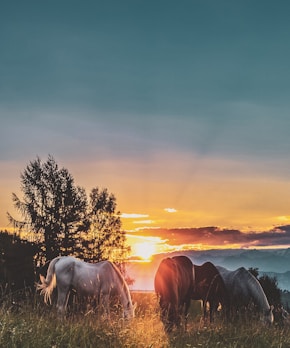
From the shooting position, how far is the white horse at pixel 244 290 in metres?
17.6

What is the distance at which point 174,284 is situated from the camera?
15.7 metres

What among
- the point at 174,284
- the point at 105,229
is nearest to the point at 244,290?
the point at 174,284

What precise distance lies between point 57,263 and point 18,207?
22.0m

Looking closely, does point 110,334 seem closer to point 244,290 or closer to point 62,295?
point 62,295

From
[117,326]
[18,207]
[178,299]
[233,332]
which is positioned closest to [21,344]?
[117,326]

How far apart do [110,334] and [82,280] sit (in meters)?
8.13

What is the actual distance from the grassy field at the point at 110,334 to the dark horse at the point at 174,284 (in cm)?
249

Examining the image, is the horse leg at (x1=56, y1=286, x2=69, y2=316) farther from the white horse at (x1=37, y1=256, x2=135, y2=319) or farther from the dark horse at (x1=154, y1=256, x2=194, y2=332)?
the dark horse at (x1=154, y1=256, x2=194, y2=332)

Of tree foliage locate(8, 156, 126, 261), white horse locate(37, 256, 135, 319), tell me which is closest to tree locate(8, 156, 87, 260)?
tree foliage locate(8, 156, 126, 261)

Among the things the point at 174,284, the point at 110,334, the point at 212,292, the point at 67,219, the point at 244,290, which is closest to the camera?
the point at 110,334

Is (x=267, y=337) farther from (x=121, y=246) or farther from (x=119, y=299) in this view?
(x=121, y=246)

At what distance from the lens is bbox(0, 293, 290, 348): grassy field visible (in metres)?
8.52

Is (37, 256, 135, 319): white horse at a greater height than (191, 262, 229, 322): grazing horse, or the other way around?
(37, 256, 135, 319): white horse

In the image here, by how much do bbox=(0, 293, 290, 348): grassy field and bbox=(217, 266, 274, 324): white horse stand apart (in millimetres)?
4773
